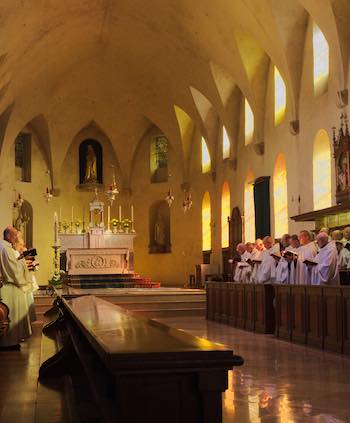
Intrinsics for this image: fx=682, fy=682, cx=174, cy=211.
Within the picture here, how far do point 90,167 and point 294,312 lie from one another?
2142 centimetres

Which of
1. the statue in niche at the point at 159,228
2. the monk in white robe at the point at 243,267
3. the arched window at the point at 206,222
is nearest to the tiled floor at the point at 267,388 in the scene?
the monk in white robe at the point at 243,267

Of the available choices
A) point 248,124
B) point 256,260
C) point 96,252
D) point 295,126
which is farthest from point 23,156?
point 256,260

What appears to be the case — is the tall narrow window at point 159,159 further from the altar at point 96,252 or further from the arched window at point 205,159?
the altar at point 96,252

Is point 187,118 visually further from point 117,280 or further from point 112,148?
point 117,280

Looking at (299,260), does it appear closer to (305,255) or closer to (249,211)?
(305,255)

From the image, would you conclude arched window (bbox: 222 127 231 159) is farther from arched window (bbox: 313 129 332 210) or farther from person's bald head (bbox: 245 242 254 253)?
person's bald head (bbox: 245 242 254 253)

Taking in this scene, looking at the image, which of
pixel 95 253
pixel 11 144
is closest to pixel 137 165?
pixel 11 144

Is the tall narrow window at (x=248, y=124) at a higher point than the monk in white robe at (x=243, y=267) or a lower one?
higher

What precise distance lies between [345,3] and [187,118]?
1424 centimetres

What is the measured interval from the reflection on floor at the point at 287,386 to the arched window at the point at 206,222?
17.9 meters

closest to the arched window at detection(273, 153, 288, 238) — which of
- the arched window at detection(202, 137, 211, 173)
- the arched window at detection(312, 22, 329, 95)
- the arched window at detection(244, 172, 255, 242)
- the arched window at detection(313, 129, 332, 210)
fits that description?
the arched window at detection(244, 172, 255, 242)

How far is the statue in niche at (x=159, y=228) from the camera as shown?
30781 millimetres

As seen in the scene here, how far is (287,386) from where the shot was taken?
661cm

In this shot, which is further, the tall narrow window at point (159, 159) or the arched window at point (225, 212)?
the tall narrow window at point (159, 159)
